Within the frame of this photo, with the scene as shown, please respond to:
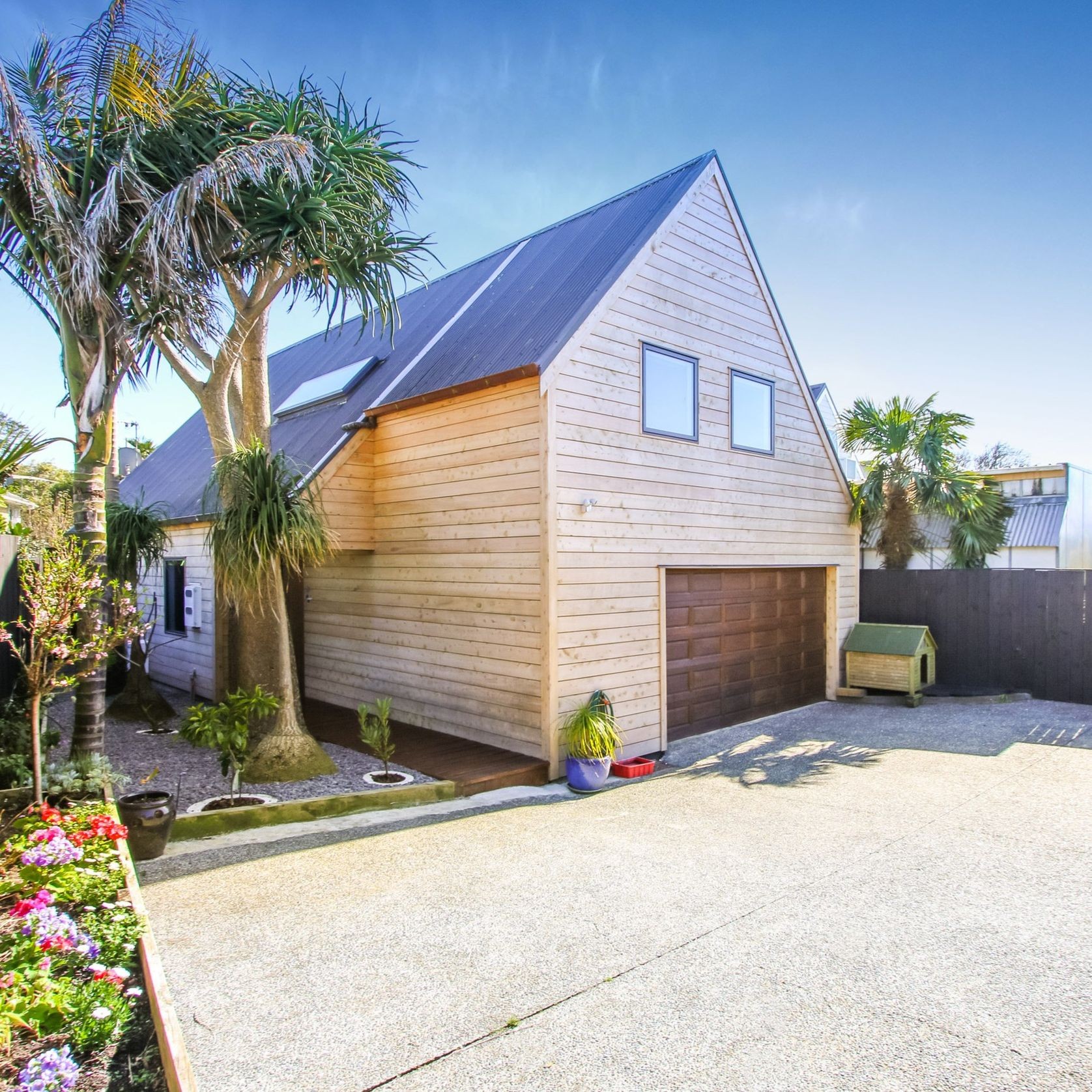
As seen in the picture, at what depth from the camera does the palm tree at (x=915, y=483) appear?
1077cm

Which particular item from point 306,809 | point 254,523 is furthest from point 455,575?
point 306,809

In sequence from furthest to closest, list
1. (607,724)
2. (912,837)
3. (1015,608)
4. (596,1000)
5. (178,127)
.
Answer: (1015,608) → (607,724) → (178,127) → (912,837) → (596,1000)

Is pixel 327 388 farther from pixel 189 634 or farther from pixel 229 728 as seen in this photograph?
pixel 229 728

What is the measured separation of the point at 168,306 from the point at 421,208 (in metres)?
2.57

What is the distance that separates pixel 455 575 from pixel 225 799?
10.1 ft

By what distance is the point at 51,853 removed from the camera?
3.34 metres

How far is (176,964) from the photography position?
11.8ft

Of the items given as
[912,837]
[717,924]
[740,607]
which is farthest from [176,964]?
[740,607]

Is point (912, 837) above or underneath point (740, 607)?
underneath

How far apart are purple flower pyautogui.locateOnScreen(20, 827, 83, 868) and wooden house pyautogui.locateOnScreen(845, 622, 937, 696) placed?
33.4 feet

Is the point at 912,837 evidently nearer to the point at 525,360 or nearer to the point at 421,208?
the point at 525,360

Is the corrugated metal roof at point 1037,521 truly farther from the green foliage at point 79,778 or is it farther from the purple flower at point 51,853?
the purple flower at point 51,853

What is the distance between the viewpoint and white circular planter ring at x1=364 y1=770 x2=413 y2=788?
6.41m

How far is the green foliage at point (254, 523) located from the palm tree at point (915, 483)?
8543mm
